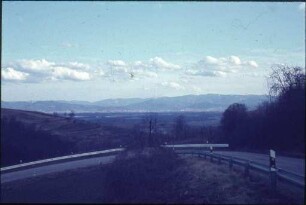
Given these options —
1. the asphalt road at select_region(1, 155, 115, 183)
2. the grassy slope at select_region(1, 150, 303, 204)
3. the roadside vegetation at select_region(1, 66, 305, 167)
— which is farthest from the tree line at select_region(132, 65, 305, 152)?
the asphalt road at select_region(1, 155, 115, 183)

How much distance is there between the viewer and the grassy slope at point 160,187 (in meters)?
11.6

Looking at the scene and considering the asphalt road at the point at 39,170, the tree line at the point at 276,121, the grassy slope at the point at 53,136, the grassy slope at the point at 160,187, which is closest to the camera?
the grassy slope at the point at 160,187

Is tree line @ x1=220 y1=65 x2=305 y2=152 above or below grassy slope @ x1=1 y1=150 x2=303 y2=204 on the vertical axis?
above

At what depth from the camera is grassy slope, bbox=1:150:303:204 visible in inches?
457

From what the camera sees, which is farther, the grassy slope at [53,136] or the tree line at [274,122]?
the grassy slope at [53,136]

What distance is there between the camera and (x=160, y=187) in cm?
1582

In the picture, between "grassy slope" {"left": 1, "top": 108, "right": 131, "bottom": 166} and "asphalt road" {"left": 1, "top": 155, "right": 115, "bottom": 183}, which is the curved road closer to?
"asphalt road" {"left": 1, "top": 155, "right": 115, "bottom": 183}

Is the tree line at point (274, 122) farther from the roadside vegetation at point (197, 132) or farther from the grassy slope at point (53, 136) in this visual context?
the grassy slope at point (53, 136)

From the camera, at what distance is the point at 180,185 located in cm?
1548

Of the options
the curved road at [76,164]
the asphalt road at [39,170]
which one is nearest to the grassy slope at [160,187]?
the asphalt road at [39,170]

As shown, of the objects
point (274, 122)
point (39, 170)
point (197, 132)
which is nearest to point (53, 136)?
point (197, 132)

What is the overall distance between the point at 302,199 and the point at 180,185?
605 centimetres

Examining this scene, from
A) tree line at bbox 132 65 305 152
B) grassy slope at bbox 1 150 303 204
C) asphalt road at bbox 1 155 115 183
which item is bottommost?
asphalt road at bbox 1 155 115 183

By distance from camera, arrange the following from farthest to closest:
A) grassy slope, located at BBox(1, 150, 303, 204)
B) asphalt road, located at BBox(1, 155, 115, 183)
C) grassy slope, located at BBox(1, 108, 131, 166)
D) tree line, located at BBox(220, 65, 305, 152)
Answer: grassy slope, located at BBox(1, 108, 131, 166) < asphalt road, located at BBox(1, 155, 115, 183) < tree line, located at BBox(220, 65, 305, 152) < grassy slope, located at BBox(1, 150, 303, 204)
